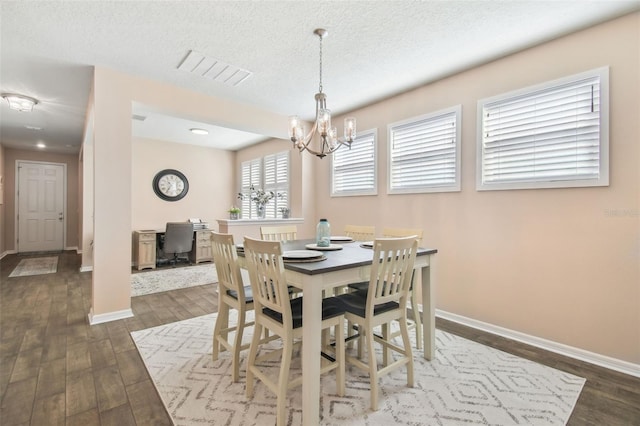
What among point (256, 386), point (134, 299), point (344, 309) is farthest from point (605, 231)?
point (134, 299)

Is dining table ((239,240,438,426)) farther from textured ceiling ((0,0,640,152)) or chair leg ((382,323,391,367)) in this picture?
textured ceiling ((0,0,640,152))

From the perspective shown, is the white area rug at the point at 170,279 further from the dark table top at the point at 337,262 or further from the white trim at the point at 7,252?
the white trim at the point at 7,252

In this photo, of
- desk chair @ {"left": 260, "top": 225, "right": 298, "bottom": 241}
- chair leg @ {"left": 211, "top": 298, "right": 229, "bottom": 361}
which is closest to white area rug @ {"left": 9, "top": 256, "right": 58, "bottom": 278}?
desk chair @ {"left": 260, "top": 225, "right": 298, "bottom": 241}

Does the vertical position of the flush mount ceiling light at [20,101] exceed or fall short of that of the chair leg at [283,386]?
it exceeds it

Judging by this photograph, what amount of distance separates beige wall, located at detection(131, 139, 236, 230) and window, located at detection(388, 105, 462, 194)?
4.86 m

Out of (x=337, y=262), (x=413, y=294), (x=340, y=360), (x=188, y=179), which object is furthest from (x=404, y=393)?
(x=188, y=179)

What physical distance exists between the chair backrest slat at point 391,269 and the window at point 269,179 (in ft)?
12.7

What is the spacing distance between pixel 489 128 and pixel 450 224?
3.38ft

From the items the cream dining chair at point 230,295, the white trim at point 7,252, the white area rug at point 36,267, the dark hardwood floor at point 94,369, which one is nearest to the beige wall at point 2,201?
the white trim at point 7,252

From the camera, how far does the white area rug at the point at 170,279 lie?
4.35 metres

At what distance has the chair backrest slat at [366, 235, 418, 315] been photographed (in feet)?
5.99

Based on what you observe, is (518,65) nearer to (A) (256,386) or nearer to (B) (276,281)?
(B) (276,281)

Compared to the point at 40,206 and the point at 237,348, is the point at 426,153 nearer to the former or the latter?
the point at 237,348

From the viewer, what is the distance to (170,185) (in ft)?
21.7
